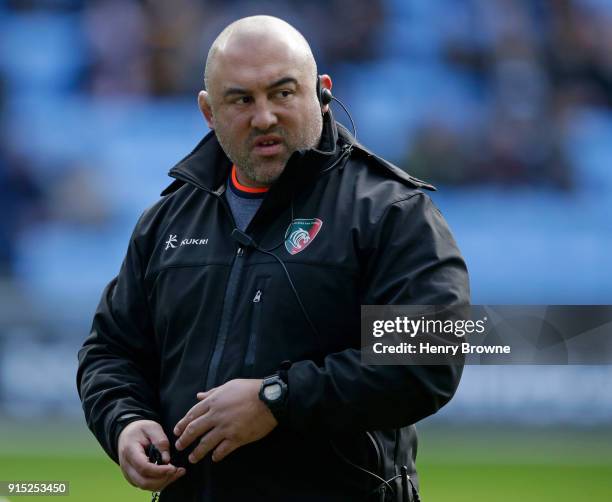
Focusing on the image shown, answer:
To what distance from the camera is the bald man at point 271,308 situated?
8.21ft

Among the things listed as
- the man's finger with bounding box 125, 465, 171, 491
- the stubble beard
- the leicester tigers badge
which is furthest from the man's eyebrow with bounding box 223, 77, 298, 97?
the man's finger with bounding box 125, 465, 171, 491

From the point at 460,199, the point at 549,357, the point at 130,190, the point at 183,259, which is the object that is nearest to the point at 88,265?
the point at 130,190

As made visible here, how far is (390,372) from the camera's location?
2.46 metres

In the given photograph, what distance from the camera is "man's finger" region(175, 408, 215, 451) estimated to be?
2.54 m

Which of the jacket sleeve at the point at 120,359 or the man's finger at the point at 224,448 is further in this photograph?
the jacket sleeve at the point at 120,359

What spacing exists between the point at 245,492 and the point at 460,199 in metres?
7.12

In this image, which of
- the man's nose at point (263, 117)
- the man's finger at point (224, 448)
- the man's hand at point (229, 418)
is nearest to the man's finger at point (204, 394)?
the man's hand at point (229, 418)

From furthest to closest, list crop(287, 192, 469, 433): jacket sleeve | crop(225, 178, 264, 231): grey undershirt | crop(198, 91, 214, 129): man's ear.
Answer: crop(198, 91, 214, 129): man's ear → crop(225, 178, 264, 231): grey undershirt → crop(287, 192, 469, 433): jacket sleeve

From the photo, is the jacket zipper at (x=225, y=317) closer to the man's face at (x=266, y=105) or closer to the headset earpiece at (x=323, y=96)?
the man's face at (x=266, y=105)

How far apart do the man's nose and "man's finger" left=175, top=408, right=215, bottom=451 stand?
2.47ft

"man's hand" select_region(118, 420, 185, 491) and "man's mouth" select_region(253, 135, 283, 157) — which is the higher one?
"man's mouth" select_region(253, 135, 283, 157)

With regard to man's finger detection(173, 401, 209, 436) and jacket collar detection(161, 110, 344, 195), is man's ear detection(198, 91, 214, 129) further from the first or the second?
man's finger detection(173, 401, 209, 436)

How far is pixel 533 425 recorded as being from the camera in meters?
7.70

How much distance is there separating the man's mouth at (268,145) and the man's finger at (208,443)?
2.38 feet
